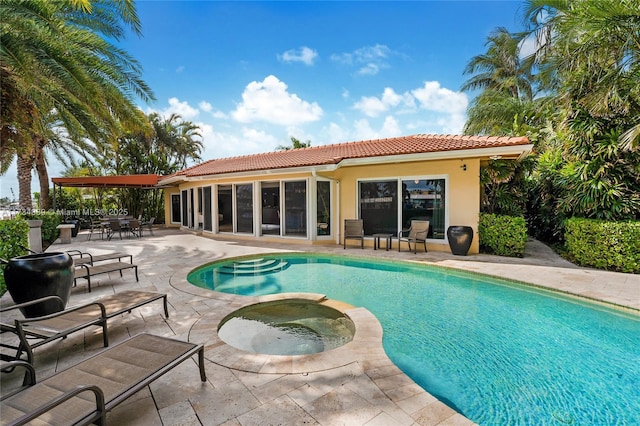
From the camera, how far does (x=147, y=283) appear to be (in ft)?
22.4

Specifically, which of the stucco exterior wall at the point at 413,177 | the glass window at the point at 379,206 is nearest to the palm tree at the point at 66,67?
the stucco exterior wall at the point at 413,177

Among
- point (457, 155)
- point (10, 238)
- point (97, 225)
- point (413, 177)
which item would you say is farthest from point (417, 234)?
point (97, 225)

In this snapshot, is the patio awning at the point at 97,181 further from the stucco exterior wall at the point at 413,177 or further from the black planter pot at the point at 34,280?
the black planter pot at the point at 34,280

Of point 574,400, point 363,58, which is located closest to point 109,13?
point 363,58

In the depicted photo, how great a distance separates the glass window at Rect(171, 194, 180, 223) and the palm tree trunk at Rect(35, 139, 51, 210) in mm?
6582

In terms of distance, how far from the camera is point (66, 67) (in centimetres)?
621

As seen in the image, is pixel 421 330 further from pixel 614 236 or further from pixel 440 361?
pixel 614 236

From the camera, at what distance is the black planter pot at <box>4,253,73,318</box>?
4152 mm

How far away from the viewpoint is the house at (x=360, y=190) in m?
10.1

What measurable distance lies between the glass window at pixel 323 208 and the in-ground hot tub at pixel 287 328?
7.05 meters

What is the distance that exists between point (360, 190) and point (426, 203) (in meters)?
2.68

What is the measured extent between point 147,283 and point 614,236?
11.9 meters

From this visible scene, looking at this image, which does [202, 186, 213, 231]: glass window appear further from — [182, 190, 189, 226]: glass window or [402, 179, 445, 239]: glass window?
[402, 179, 445, 239]: glass window

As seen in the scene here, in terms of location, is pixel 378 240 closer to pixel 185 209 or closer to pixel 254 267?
pixel 254 267
